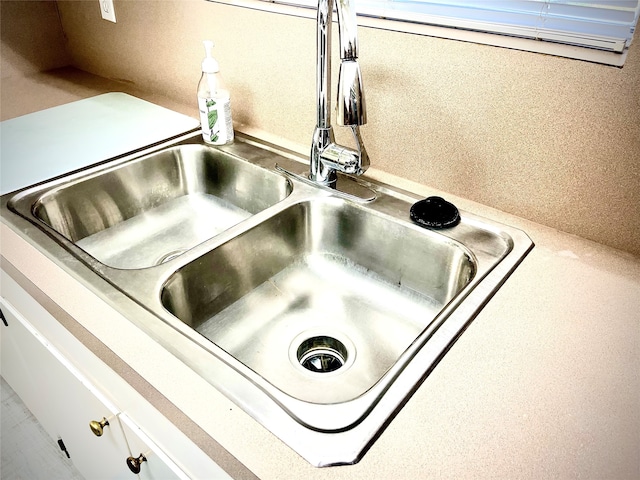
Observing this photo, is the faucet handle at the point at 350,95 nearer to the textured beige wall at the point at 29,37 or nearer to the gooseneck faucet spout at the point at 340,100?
the gooseneck faucet spout at the point at 340,100

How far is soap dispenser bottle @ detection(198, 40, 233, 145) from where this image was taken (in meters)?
1.15

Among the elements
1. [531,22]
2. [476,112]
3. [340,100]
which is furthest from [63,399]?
[531,22]

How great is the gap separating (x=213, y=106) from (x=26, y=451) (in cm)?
120

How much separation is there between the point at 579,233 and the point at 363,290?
41cm

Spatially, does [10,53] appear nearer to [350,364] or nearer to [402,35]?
[402,35]

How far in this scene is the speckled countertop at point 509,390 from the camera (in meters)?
0.51

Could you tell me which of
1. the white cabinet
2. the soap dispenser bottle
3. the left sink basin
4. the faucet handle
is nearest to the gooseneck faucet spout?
the faucet handle

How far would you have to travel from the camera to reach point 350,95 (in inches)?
33.1

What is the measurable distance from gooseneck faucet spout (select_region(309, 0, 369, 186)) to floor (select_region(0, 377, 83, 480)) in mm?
1167

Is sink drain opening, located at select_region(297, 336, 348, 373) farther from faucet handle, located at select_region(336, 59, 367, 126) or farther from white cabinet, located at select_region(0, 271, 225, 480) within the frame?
faucet handle, located at select_region(336, 59, 367, 126)

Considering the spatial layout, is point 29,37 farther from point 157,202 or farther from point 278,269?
point 278,269

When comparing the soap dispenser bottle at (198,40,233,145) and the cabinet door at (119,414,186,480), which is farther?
the soap dispenser bottle at (198,40,233,145)

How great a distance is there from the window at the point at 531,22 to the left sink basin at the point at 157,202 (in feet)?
1.36

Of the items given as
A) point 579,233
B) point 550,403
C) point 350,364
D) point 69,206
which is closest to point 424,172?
point 579,233
